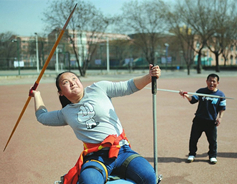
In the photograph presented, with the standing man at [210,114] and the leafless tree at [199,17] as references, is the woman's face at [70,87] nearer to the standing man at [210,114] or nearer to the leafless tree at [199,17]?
the standing man at [210,114]

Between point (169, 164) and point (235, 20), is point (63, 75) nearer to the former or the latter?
point (169, 164)

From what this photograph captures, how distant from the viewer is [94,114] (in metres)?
2.56

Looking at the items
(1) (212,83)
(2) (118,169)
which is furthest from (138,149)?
(2) (118,169)

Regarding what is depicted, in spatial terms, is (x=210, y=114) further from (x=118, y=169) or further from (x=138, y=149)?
(x=118, y=169)

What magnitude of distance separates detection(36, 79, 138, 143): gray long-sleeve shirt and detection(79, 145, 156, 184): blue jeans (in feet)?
0.53

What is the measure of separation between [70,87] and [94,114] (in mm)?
334

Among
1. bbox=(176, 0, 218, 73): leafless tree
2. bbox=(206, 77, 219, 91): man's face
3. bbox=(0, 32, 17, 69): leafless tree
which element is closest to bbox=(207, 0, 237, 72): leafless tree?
bbox=(176, 0, 218, 73): leafless tree

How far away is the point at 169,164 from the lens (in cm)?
431

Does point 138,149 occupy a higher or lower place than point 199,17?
lower

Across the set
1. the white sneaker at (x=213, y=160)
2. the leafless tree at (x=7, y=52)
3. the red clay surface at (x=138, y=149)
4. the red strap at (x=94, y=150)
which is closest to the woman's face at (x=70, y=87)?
the red strap at (x=94, y=150)

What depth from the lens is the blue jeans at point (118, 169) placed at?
2.28 m

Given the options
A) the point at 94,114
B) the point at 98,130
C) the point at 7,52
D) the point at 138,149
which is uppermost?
the point at 7,52

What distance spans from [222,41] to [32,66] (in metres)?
23.7

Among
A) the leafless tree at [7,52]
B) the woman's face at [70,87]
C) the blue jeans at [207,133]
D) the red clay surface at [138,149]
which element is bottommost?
the red clay surface at [138,149]
